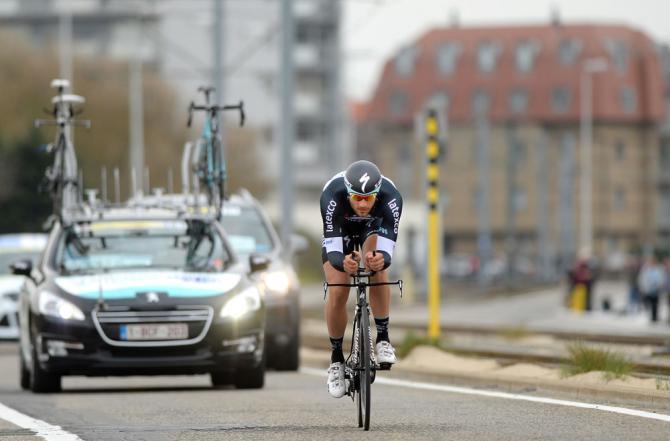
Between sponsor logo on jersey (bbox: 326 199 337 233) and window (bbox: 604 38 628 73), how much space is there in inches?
4833

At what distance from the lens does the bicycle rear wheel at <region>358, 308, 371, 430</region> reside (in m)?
11.3

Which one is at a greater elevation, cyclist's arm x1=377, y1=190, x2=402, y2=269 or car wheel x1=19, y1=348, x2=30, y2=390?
cyclist's arm x1=377, y1=190, x2=402, y2=269

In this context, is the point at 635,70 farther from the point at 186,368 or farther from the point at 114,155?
the point at 186,368

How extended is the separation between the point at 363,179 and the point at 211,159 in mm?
8553

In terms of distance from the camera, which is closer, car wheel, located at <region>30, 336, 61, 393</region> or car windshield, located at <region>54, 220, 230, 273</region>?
car wheel, located at <region>30, 336, 61, 393</region>

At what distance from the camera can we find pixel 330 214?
11.7m

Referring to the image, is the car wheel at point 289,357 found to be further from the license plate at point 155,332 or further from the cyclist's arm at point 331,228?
the cyclist's arm at point 331,228

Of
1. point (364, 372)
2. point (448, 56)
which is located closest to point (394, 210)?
point (364, 372)

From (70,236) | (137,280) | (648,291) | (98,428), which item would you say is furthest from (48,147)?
(648,291)

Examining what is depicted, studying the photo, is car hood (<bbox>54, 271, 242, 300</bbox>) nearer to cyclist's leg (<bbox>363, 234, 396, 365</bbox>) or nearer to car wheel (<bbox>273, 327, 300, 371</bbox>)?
car wheel (<bbox>273, 327, 300, 371</bbox>)

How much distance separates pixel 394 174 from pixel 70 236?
411ft

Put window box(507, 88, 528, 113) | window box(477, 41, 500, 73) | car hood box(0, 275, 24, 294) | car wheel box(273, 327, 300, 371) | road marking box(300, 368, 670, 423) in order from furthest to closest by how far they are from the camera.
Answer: window box(477, 41, 500, 73) < window box(507, 88, 528, 113) < car hood box(0, 275, 24, 294) < car wheel box(273, 327, 300, 371) < road marking box(300, 368, 670, 423)

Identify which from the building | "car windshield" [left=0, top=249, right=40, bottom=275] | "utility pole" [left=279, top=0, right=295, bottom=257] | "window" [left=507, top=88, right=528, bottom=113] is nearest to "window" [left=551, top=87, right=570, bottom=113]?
the building

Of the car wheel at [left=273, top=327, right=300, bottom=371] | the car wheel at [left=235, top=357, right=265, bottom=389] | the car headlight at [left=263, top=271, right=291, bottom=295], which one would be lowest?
the car wheel at [left=273, top=327, right=300, bottom=371]
